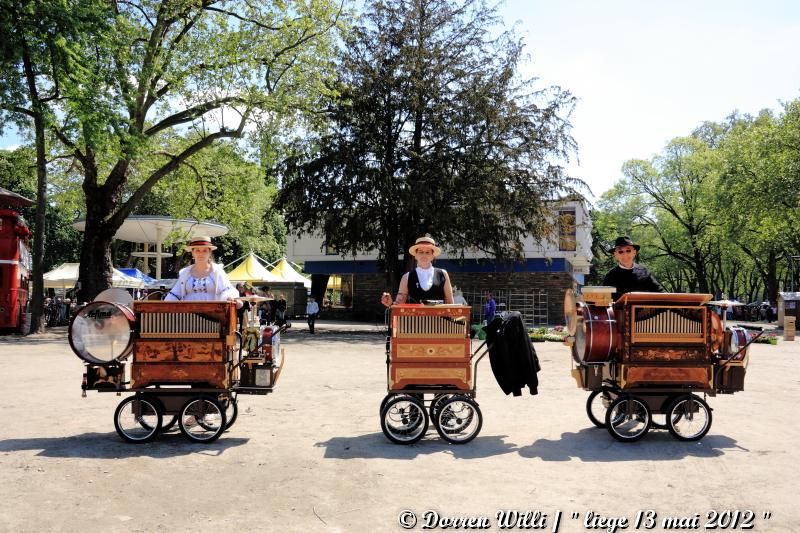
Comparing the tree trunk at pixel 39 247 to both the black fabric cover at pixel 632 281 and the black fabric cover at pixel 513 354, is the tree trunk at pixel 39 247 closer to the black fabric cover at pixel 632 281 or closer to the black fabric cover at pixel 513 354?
the black fabric cover at pixel 513 354

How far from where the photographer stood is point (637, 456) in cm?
667

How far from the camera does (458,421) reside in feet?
24.3

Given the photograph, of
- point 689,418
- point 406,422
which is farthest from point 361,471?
point 689,418

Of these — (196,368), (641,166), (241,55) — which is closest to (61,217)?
(241,55)

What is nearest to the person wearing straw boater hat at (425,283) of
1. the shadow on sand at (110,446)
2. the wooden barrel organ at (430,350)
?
the wooden barrel organ at (430,350)

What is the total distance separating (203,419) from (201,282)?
1494 millimetres

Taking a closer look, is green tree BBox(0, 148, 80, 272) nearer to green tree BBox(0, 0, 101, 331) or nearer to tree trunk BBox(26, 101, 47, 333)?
tree trunk BBox(26, 101, 47, 333)

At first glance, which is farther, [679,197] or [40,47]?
[679,197]

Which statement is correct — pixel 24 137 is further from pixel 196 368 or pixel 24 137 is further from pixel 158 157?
pixel 196 368

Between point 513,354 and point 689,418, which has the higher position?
point 513,354

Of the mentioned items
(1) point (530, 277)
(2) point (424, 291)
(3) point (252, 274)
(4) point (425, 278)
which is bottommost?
(2) point (424, 291)

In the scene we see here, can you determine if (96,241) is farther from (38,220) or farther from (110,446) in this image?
(110,446)

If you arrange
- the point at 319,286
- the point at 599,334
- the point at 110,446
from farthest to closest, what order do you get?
1. the point at 319,286
2. the point at 599,334
3. the point at 110,446
